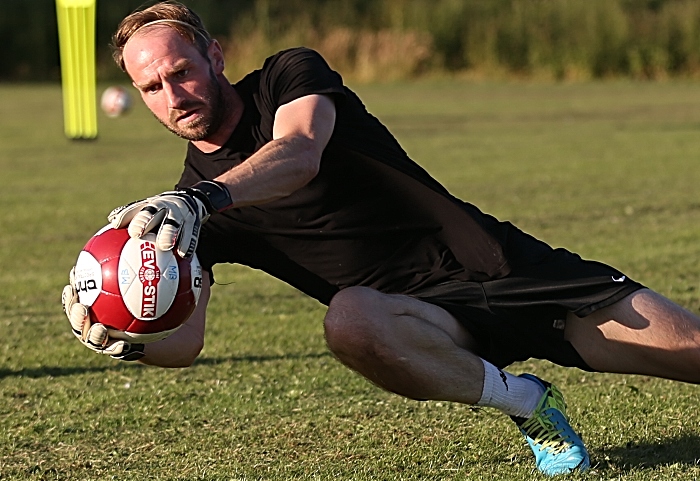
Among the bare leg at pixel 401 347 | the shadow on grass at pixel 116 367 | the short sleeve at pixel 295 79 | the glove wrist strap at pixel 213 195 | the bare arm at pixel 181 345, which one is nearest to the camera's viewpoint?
the glove wrist strap at pixel 213 195

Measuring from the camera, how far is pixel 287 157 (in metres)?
4.21

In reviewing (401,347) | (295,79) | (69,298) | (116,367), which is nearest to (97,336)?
(69,298)

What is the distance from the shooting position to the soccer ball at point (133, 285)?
4168 millimetres

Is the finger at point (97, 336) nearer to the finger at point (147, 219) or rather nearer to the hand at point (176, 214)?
the hand at point (176, 214)

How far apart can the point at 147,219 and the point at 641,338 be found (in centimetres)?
194

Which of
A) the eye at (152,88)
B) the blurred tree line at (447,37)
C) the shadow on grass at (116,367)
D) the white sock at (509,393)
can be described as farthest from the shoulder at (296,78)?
the blurred tree line at (447,37)

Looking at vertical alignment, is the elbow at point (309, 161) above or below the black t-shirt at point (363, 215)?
above

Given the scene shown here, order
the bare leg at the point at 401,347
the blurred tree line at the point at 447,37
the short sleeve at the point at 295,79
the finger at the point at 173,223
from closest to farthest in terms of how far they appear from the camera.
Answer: the finger at the point at 173,223, the bare leg at the point at 401,347, the short sleeve at the point at 295,79, the blurred tree line at the point at 447,37

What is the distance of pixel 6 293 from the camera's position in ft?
30.1

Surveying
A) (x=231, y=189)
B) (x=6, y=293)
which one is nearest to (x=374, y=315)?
(x=231, y=189)

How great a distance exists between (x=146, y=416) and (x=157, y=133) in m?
20.3

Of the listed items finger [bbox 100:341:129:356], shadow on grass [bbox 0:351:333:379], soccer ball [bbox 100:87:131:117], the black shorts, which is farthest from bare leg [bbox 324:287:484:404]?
soccer ball [bbox 100:87:131:117]

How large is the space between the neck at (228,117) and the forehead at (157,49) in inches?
8.1

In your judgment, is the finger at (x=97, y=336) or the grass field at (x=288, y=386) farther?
the grass field at (x=288, y=386)
